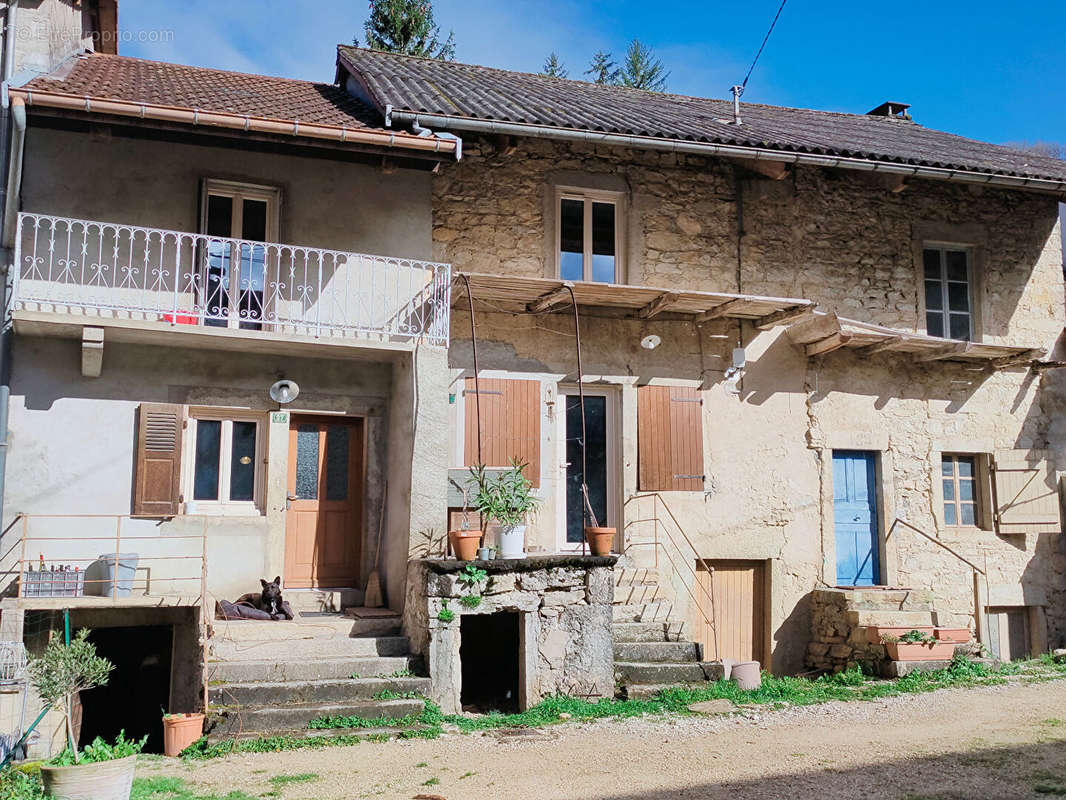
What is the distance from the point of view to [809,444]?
11.7 metres

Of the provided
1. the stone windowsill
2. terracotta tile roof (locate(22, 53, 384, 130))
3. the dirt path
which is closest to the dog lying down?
the stone windowsill

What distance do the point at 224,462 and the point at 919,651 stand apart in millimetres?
Result: 7580

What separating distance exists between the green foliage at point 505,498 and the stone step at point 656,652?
165cm

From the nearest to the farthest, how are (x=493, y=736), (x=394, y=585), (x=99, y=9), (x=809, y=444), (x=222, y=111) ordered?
(x=493, y=736)
(x=222, y=111)
(x=394, y=585)
(x=809, y=444)
(x=99, y=9)

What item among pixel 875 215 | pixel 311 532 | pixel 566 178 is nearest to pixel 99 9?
pixel 566 178

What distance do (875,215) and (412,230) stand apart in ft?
19.8

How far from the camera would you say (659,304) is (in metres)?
10.6

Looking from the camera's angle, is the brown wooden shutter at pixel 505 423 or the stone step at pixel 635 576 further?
the stone step at pixel 635 576

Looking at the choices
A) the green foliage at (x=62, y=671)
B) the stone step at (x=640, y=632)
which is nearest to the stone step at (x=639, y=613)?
the stone step at (x=640, y=632)

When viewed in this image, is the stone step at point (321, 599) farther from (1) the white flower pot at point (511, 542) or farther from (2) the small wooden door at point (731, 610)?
(2) the small wooden door at point (731, 610)

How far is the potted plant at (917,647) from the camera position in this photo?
10.1 metres

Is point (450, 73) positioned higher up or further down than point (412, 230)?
higher up

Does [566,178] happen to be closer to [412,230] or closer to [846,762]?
[412,230]

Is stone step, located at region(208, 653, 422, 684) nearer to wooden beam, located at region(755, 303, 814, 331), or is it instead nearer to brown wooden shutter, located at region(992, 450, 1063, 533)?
wooden beam, located at region(755, 303, 814, 331)
